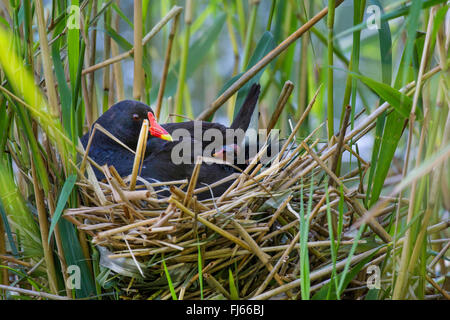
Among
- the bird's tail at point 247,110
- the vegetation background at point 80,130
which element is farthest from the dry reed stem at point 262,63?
the bird's tail at point 247,110

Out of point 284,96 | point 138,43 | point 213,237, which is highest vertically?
point 138,43

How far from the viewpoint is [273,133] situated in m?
1.51

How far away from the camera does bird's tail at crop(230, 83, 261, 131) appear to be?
1575 mm

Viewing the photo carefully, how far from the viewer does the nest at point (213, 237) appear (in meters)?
1.06

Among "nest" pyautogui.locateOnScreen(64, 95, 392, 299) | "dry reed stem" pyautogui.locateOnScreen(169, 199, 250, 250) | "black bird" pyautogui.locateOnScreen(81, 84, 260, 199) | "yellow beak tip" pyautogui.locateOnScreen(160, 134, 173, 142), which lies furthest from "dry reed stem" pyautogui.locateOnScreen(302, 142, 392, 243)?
"yellow beak tip" pyautogui.locateOnScreen(160, 134, 173, 142)

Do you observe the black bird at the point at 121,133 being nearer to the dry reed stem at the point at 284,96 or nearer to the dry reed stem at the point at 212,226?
the dry reed stem at the point at 284,96

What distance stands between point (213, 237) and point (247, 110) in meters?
0.60

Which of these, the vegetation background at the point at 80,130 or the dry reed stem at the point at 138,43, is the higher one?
the dry reed stem at the point at 138,43

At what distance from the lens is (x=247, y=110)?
1.60m

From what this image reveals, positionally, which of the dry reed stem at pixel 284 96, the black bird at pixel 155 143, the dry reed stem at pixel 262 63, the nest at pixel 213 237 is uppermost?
the dry reed stem at pixel 262 63

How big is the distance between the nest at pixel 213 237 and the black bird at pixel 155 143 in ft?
1.09

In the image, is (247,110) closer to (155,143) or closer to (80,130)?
(155,143)

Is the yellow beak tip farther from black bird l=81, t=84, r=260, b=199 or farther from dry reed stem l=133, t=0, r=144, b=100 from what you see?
dry reed stem l=133, t=0, r=144, b=100

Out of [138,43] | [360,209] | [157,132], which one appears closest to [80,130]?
[138,43]
